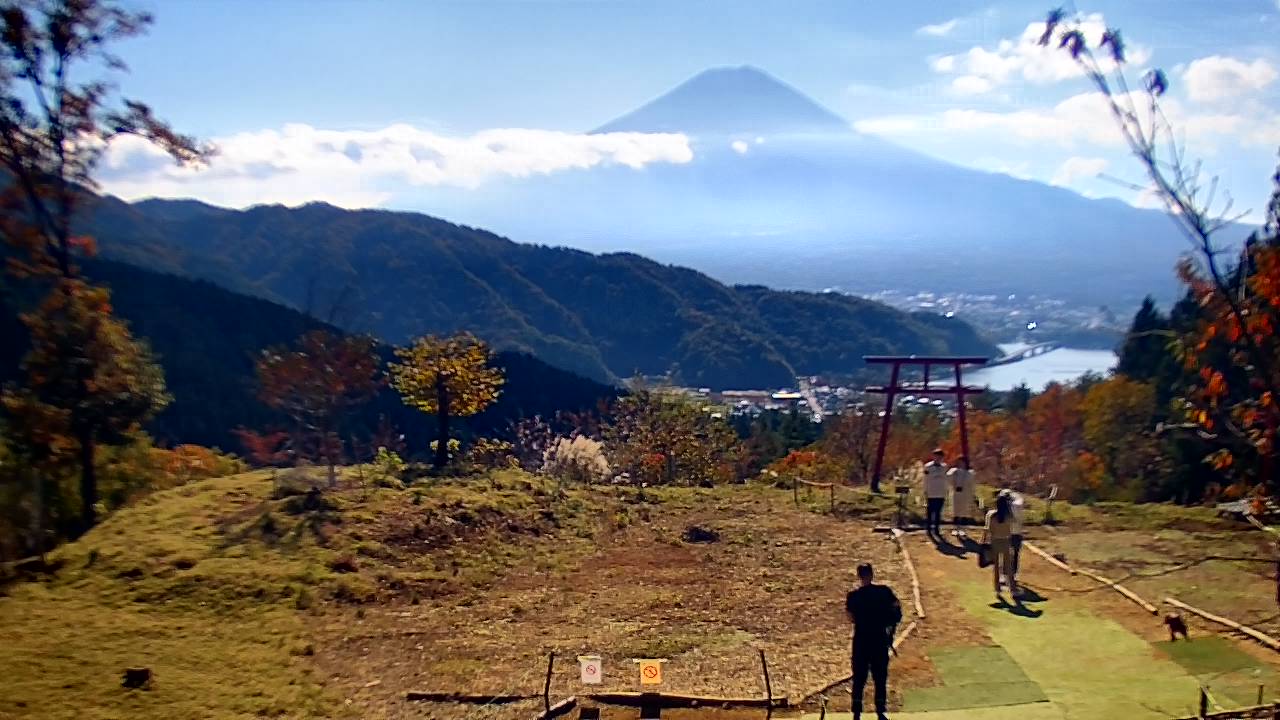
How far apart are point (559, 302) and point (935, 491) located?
92.3 m

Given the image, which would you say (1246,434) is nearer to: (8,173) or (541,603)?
(541,603)

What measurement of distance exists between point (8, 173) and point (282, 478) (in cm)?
566

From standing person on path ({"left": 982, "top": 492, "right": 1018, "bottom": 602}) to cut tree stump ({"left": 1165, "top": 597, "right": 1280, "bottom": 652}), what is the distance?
1.46 meters

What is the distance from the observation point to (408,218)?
131m

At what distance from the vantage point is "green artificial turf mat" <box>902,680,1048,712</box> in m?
7.02

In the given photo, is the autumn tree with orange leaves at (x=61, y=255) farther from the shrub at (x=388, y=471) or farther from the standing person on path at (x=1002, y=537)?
the standing person on path at (x=1002, y=537)

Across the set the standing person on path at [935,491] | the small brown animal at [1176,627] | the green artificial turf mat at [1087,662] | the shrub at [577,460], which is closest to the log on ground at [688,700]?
the green artificial turf mat at [1087,662]

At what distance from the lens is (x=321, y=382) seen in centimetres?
1619

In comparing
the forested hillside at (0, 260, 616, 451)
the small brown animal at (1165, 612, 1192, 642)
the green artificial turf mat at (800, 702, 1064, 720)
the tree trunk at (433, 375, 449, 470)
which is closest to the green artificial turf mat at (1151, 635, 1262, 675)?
the small brown animal at (1165, 612, 1192, 642)

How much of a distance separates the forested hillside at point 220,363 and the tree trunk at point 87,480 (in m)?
24.4

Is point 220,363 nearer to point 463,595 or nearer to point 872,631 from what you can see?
point 463,595

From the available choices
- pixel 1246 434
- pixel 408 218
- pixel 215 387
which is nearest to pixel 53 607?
pixel 1246 434

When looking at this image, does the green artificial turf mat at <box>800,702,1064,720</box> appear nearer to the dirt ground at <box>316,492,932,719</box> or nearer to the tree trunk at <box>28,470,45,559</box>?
the dirt ground at <box>316,492,932,719</box>

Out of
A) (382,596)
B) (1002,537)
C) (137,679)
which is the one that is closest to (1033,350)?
(1002,537)
